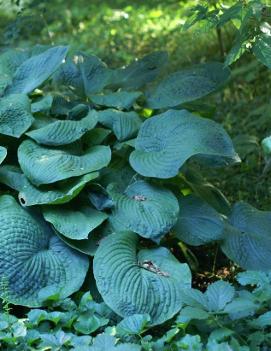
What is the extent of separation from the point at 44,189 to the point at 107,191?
313mm

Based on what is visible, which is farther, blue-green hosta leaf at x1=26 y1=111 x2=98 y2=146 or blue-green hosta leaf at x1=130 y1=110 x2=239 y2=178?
blue-green hosta leaf at x1=26 y1=111 x2=98 y2=146

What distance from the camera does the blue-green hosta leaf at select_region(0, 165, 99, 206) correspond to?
128 inches

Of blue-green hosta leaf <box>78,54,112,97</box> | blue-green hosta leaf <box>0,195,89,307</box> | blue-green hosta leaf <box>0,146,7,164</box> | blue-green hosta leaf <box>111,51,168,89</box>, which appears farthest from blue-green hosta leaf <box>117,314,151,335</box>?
blue-green hosta leaf <box>111,51,168,89</box>

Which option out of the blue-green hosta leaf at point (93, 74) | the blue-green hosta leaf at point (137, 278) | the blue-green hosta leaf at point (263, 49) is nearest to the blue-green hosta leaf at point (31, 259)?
the blue-green hosta leaf at point (137, 278)

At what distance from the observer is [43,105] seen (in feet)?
12.4

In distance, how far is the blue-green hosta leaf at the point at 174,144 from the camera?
10.9ft

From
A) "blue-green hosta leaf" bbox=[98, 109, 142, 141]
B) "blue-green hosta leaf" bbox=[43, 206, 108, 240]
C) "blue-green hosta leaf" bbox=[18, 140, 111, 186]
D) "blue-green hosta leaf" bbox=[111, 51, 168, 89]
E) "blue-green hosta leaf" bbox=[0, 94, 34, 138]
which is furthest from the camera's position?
"blue-green hosta leaf" bbox=[111, 51, 168, 89]

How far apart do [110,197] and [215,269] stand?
2.75ft

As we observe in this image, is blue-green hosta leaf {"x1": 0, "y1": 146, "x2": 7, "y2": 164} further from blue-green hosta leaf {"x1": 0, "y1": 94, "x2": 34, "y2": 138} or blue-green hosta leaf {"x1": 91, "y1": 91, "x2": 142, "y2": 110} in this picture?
blue-green hosta leaf {"x1": 91, "y1": 91, "x2": 142, "y2": 110}

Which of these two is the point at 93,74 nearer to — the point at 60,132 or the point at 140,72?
the point at 140,72

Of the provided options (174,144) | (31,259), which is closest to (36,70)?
(174,144)

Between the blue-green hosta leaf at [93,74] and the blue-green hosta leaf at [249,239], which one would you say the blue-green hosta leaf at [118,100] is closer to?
the blue-green hosta leaf at [93,74]

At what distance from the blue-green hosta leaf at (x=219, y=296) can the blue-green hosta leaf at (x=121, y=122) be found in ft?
4.07

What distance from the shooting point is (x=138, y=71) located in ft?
14.4
